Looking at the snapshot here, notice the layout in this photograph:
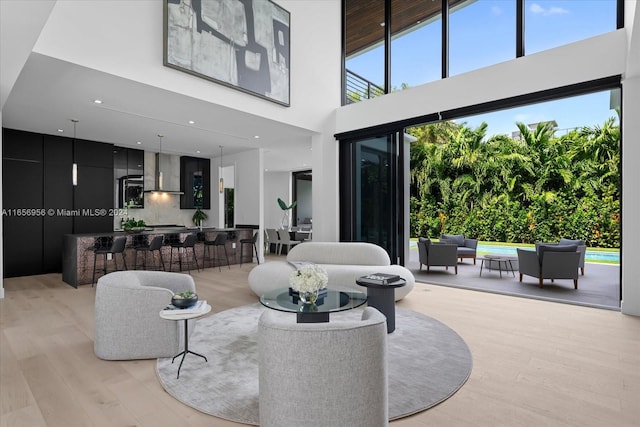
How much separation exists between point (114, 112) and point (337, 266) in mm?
4589

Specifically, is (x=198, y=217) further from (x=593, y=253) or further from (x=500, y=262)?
(x=593, y=253)

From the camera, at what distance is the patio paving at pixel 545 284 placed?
213 inches

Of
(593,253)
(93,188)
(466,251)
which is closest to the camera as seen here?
(93,188)

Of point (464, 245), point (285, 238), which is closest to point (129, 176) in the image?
point (285, 238)

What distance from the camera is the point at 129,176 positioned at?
915cm

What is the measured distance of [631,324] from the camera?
416cm

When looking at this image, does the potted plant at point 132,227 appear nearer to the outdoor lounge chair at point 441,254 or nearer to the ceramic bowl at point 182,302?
the ceramic bowl at point 182,302

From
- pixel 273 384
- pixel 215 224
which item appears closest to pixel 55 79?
pixel 273 384

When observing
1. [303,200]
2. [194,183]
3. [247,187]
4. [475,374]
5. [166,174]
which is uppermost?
[166,174]

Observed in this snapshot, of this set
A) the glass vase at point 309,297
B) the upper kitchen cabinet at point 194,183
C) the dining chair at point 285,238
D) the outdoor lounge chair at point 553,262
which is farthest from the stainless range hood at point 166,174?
the outdoor lounge chair at point 553,262

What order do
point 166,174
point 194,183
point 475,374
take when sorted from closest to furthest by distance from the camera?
point 475,374, point 166,174, point 194,183

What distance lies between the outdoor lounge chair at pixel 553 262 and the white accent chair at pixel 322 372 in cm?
550

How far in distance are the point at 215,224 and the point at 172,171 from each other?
1994mm

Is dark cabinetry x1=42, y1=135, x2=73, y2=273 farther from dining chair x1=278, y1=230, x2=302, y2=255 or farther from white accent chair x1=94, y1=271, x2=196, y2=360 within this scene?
white accent chair x1=94, y1=271, x2=196, y2=360
